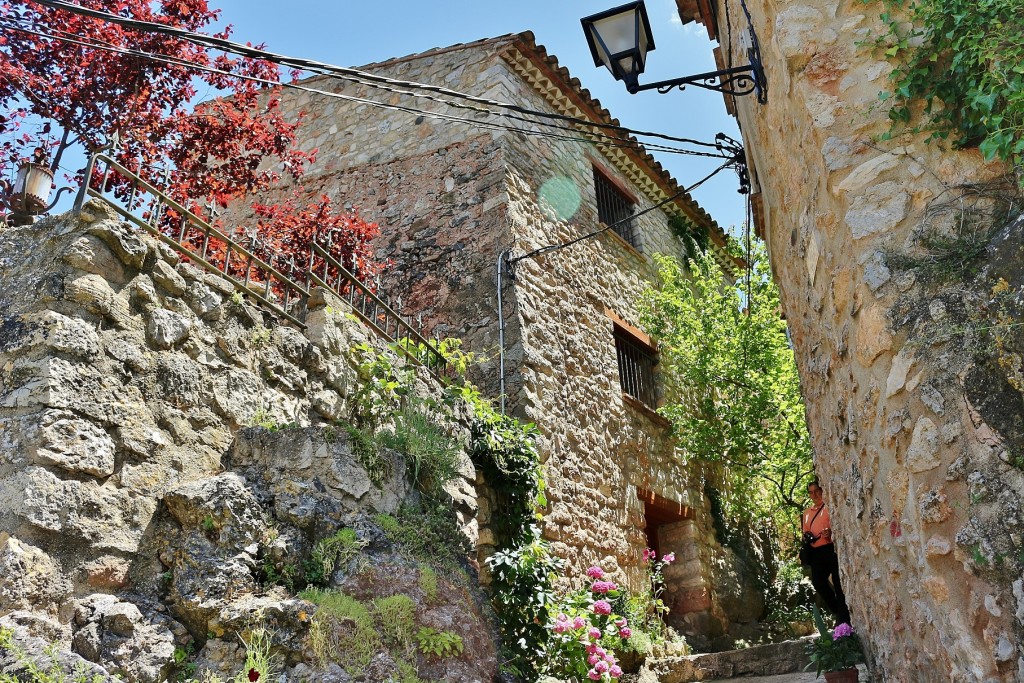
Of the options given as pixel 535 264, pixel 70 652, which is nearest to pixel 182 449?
pixel 70 652

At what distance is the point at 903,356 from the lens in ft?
9.19

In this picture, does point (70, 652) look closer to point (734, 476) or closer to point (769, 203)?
point (769, 203)

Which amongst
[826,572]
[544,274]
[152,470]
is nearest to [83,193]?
[152,470]

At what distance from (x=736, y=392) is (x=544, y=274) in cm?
296

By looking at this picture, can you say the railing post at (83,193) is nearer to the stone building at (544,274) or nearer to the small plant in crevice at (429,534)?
the small plant in crevice at (429,534)

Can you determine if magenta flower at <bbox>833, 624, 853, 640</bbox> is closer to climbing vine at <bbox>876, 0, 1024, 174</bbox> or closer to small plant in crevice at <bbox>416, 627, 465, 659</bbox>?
small plant in crevice at <bbox>416, 627, 465, 659</bbox>

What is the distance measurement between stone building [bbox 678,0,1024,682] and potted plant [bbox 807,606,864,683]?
12cm

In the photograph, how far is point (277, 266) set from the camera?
6.95m

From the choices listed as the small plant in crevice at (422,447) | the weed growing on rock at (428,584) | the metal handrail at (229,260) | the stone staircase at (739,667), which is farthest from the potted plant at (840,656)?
the metal handrail at (229,260)

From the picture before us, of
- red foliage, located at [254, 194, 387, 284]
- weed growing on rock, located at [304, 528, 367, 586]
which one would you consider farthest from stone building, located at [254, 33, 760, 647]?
weed growing on rock, located at [304, 528, 367, 586]

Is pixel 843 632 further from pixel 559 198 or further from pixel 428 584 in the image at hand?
pixel 559 198

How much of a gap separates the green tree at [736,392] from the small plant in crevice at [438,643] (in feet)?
17.5

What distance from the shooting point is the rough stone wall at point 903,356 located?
2.44 metres

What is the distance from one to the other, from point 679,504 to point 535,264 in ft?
10.1
